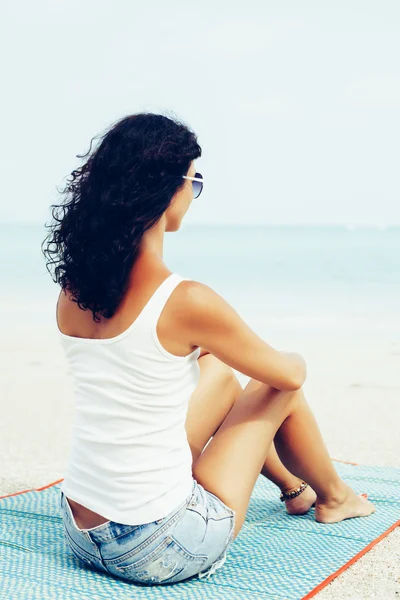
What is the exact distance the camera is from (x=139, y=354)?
7.22 feet

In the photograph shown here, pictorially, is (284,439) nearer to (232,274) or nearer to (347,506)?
(347,506)

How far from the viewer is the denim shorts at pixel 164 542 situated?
2281mm

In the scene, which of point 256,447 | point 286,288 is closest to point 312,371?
point 256,447

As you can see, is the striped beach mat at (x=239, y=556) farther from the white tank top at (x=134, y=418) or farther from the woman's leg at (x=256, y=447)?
the white tank top at (x=134, y=418)

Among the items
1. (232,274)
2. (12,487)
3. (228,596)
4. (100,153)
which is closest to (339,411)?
(12,487)

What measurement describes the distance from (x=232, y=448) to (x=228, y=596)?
1.47 feet

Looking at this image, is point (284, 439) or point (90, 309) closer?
point (90, 309)

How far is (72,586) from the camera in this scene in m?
2.39

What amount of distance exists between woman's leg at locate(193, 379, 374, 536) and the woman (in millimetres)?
21

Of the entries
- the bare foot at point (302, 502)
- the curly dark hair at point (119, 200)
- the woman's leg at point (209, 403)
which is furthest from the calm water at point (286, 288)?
the curly dark hair at point (119, 200)

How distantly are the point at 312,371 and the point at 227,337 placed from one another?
5456 mm

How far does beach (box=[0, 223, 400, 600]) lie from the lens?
4.10m

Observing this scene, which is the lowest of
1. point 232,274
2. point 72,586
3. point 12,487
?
point 232,274

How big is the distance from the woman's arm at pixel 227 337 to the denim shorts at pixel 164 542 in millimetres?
416
